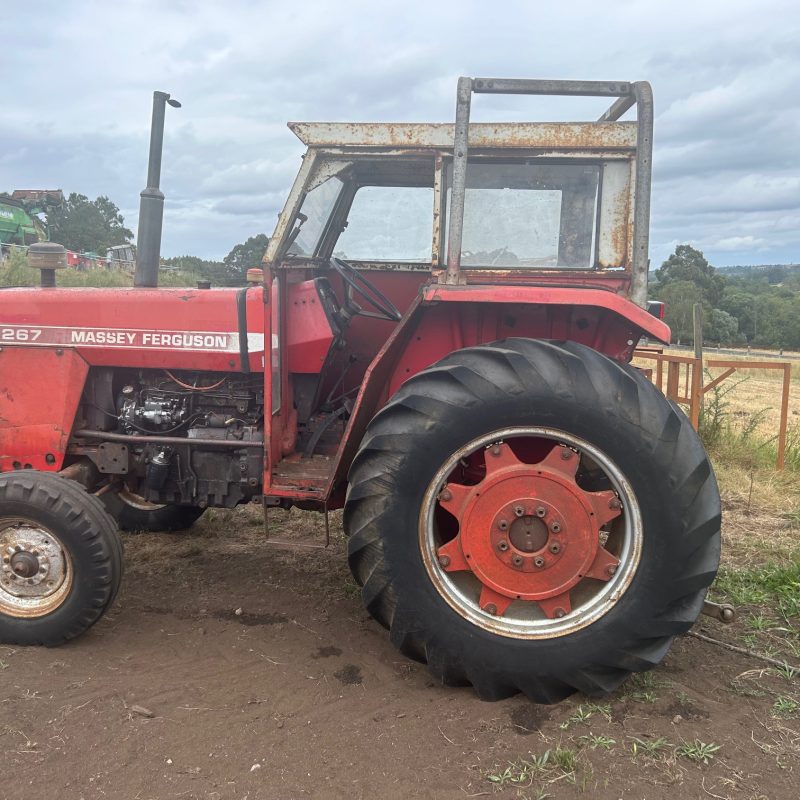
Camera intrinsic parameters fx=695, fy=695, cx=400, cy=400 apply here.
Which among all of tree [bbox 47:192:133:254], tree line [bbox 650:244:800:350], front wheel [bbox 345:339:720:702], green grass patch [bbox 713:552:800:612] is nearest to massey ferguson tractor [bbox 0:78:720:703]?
front wheel [bbox 345:339:720:702]

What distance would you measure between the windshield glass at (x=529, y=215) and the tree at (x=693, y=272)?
5140cm

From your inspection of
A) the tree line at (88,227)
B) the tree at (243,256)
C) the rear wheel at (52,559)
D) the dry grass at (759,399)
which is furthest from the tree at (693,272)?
the rear wheel at (52,559)

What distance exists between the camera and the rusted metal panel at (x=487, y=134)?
2998 mm

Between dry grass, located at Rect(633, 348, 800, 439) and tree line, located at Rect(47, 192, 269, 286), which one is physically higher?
tree line, located at Rect(47, 192, 269, 286)

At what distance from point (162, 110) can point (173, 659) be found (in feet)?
9.07

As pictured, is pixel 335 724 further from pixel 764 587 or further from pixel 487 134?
pixel 764 587

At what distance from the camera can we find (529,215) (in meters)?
3.13

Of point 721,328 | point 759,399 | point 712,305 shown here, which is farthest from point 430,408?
point 712,305

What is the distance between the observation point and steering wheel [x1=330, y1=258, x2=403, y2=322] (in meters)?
3.59

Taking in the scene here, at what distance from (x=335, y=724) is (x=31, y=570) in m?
1.60

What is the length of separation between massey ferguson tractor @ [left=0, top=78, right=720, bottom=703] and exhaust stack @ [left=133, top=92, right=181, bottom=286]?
5 cm

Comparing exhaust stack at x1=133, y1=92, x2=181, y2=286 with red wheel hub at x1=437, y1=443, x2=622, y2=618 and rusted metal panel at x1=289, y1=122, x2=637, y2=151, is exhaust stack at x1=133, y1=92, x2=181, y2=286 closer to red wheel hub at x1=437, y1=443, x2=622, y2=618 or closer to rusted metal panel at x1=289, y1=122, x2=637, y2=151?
rusted metal panel at x1=289, y1=122, x2=637, y2=151

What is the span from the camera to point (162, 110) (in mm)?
3676

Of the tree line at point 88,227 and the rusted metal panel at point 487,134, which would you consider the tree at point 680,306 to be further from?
the rusted metal panel at point 487,134
